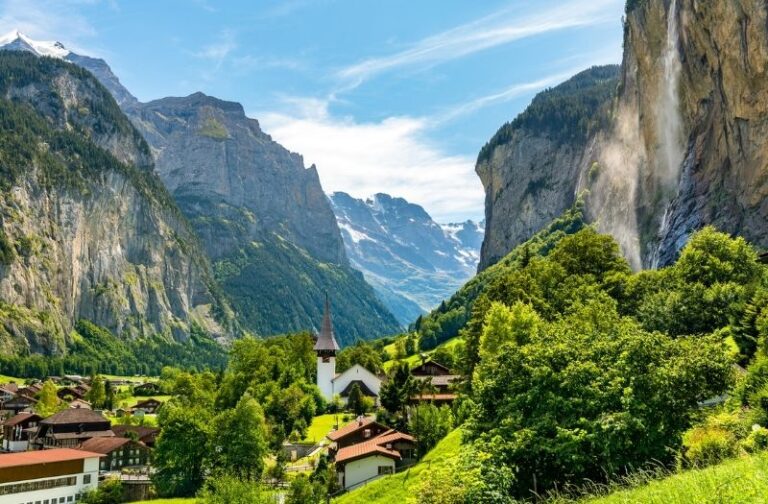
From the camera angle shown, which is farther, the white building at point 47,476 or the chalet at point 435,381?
the chalet at point 435,381

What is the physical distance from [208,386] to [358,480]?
198ft

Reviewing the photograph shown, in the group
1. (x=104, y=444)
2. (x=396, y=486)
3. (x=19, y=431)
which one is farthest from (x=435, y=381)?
(x=19, y=431)

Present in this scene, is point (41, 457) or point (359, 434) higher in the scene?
point (359, 434)

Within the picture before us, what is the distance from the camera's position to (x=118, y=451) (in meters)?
91.9

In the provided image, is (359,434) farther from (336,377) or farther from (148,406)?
(148,406)

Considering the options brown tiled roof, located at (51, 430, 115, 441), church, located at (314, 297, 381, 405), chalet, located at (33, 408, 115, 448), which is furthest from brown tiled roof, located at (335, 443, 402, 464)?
chalet, located at (33, 408, 115, 448)

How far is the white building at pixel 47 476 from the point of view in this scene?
234ft

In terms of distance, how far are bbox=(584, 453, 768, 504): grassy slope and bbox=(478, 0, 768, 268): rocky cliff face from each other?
79.1m

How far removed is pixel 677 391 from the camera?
27.6 metres

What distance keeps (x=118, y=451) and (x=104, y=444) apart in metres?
2.08

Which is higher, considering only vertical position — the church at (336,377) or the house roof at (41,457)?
the church at (336,377)

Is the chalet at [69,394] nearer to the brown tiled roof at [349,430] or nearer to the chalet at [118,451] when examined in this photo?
the chalet at [118,451]

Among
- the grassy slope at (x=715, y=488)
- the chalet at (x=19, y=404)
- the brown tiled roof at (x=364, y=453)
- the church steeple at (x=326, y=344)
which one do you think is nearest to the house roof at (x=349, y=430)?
the brown tiled roof at (x=364, y=453)

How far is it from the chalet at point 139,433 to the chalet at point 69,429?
1356 millimetres
